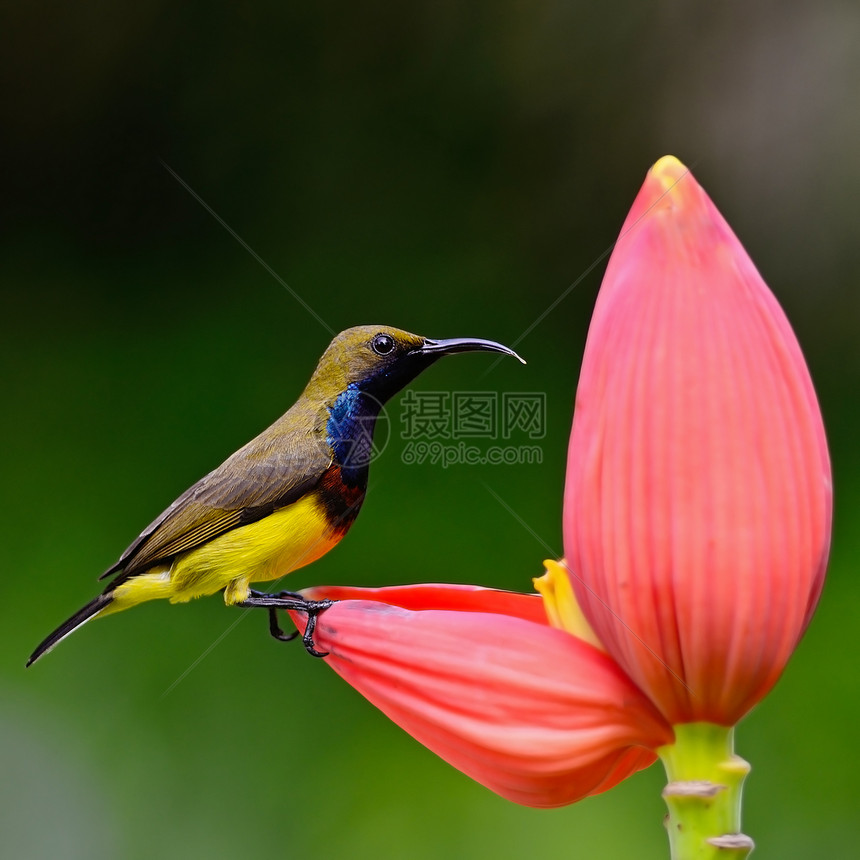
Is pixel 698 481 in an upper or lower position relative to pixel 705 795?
Result: upper

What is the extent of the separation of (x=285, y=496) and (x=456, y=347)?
0.44 ft

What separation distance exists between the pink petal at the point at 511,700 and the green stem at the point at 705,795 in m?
0.01

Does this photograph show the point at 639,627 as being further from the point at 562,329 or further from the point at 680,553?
the point at 562,329

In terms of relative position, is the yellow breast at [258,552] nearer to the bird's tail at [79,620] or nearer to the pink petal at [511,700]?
the bird's tail at [79,620]

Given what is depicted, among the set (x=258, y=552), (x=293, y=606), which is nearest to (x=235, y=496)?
(x=258, y=552)

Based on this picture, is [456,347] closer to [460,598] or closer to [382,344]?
[382,344]

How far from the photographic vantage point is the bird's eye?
656 mm

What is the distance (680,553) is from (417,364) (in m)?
0.33

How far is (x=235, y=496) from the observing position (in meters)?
0.66

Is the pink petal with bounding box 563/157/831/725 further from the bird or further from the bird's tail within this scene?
the bird's tail

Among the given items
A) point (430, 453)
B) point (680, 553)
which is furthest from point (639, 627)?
point (430, 453)

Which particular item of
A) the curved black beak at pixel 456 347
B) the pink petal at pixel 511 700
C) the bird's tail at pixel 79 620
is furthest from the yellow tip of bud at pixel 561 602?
the bird's tail at pixel 79 620

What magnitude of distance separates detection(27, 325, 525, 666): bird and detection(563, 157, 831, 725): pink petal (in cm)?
25

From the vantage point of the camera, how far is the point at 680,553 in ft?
1.18
